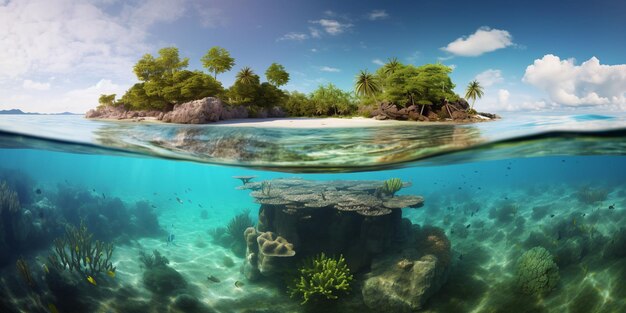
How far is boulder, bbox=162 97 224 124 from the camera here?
458 inches

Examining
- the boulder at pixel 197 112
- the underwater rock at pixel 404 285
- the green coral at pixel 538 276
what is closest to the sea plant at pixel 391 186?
the underwater rock at pixel 404 285

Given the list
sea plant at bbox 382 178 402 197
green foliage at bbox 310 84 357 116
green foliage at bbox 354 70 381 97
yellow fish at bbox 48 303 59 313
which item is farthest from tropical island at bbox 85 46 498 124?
yellow fish at bbox 48 303 59 313

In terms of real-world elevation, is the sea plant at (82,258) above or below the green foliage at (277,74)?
below

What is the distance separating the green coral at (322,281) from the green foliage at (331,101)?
8.54 meters

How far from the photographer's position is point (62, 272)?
10.6m

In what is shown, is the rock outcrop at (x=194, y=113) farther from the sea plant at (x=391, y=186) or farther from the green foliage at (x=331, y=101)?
the sea plant at (x=391, y=186)

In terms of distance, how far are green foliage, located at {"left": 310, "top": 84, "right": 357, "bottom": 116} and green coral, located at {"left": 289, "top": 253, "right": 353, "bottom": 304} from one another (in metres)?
8.54

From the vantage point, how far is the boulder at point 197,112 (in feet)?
38.1

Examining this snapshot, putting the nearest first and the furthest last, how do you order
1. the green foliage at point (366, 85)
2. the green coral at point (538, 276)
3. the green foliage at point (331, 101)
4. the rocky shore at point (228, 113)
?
the green coral at point (538, 276) → the rocky shore at point (228, 113) → the green foliage at point (331, 101) → the green foliage at point (366, 85)

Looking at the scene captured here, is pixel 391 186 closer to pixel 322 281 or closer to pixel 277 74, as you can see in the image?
pixel 322 281

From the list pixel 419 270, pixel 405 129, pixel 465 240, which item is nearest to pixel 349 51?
pixel 405 129

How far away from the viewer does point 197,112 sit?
38.0 ft

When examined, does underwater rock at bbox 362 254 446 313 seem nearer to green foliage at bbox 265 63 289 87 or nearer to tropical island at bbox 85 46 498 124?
tropical island at bbox 85 46 498 124

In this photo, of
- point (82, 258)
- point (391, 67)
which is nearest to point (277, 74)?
point (391, 67)
